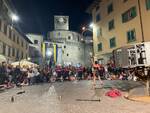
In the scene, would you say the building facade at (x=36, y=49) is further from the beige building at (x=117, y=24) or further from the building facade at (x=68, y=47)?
the beige building at (x=117, y=24)

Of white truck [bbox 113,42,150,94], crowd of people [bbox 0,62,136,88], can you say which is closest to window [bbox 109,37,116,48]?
crowd of people [bbox 0,62,136,88]

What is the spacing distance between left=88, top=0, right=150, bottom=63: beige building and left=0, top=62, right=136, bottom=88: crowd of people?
573 cm

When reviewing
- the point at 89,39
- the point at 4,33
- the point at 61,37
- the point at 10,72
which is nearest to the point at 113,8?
the point at 4,33

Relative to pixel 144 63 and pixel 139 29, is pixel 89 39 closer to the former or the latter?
pixel 139 29

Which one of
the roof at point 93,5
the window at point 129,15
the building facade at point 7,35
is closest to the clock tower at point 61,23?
the roof at point 93,5

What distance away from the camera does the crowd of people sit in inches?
718

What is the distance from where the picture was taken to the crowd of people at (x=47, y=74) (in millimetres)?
18234

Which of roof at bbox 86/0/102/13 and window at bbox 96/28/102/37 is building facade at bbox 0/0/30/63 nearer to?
roof at bbox 86/0/102/13

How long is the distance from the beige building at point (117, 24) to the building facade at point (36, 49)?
23.7 meters

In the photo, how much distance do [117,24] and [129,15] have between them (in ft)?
11.3

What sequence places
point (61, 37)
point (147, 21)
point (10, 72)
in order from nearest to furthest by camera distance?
point (10, 72) < point (147, 21) < point (61, 37)

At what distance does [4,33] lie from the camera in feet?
101

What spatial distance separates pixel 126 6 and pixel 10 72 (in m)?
18.6

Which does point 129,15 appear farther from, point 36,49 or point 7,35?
point 36,49
